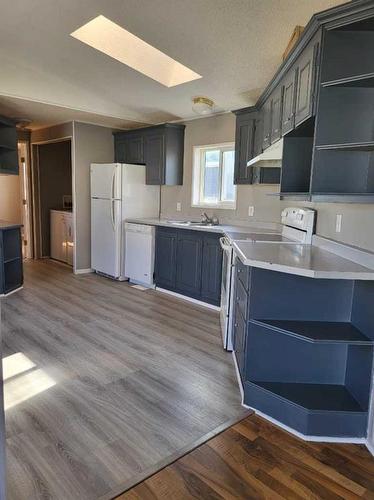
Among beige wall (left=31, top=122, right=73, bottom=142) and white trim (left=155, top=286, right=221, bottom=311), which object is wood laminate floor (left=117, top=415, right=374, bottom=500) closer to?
white trim (left=155, top=286, right=221, bottom=311)

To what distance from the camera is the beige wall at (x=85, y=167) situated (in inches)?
217

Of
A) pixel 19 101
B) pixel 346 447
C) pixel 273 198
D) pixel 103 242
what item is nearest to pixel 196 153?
pixel 273 198

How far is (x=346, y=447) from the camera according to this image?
1.94m

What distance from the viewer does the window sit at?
4.70m

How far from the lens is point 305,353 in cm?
222

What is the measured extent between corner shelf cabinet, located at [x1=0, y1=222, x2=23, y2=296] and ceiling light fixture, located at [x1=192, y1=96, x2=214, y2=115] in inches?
106

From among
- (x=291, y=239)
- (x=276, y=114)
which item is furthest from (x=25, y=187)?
(x=291, y=239)

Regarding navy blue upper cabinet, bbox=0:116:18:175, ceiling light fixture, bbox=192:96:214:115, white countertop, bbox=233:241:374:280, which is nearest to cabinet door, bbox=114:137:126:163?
navy blue upper cabinet, bbox=0:116:18:175

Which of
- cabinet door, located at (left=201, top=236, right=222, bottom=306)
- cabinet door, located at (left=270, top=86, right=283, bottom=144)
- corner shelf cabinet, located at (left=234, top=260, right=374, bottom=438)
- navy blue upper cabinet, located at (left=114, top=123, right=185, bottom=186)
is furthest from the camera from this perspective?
navy blue upper cabinet, located at (left=114, top=123, right=185, bottom=186)

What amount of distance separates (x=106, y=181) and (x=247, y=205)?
2.13 m

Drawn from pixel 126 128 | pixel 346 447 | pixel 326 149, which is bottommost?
pixel 346 447

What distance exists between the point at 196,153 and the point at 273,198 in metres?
1.45

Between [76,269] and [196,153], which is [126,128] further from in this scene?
[76,269]

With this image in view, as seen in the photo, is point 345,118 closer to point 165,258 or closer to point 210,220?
point 210,220
